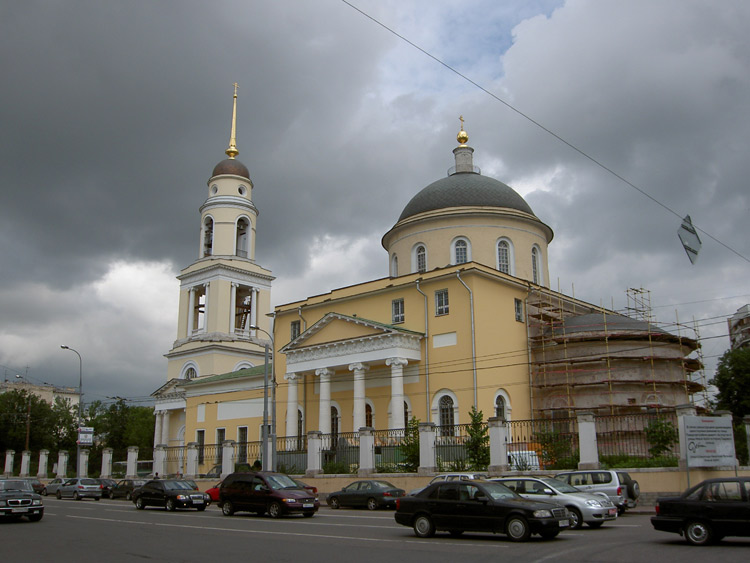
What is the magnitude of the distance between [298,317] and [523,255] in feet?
42.9

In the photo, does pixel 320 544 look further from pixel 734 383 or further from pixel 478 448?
pixel 734 383

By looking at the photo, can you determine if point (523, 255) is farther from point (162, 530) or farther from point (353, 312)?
point (162, 530)

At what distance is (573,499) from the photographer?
1603 cm

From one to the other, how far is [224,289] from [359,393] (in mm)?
22726

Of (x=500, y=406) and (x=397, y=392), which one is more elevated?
(x=397, y=392)

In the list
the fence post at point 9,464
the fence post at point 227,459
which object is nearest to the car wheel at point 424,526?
the fence post at point 227,459

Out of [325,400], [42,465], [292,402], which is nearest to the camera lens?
[325,400]

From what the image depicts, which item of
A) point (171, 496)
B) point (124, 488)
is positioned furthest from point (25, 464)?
point (171, 496)

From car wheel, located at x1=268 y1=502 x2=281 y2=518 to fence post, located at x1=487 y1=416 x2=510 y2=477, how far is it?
286 inches

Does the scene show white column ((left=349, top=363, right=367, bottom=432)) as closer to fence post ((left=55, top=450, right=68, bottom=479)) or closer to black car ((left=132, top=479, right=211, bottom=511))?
black car ((left=132, top=479, right=211, bottom=511))

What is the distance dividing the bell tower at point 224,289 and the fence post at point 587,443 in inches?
1346

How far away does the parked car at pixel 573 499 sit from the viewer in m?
15.7

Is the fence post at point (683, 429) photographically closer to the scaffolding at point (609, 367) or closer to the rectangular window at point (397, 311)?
the scaffolding at point (609, 367)

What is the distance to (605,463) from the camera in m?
23.4
